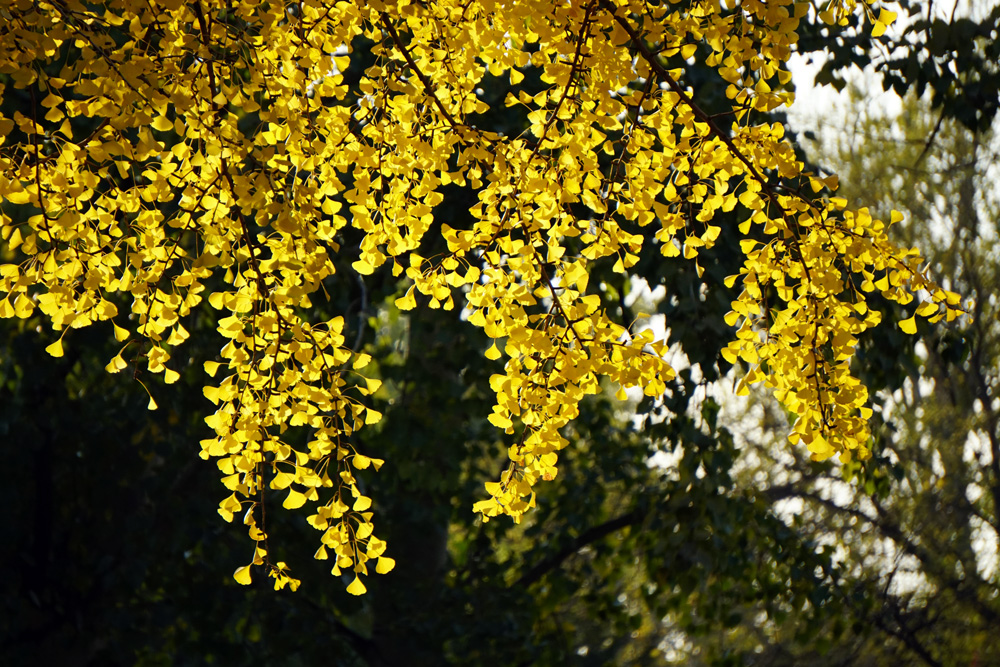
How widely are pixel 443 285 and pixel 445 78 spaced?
385 mm

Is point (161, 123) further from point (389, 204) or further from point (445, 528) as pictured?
point (445, 528)

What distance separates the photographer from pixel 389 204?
1.76m

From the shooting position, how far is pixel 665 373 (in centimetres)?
162

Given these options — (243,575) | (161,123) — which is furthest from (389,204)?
(243,575)

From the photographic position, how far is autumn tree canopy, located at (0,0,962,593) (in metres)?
1.56

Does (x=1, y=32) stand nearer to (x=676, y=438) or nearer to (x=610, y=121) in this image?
(x=610, y=121)

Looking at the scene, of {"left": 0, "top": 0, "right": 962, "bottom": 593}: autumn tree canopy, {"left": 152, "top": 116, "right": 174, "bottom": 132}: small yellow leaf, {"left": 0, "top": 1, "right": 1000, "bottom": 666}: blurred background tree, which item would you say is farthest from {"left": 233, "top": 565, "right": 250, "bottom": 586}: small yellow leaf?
{"left": 0, "top": 1, "right": 1000, "bottom": 666}: blurred background tree

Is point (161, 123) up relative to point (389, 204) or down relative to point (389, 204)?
up

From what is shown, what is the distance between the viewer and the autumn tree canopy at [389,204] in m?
1.56

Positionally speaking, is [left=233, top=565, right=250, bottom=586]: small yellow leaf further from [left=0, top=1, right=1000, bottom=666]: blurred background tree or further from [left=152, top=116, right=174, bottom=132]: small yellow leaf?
[left=0, top=1, right=1000, bottom=666]: blurred background tree

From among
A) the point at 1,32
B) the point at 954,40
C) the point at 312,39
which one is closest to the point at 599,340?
the point at 312,39

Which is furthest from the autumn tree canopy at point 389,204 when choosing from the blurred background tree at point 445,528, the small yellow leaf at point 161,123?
the blurred background tree at point 445,528

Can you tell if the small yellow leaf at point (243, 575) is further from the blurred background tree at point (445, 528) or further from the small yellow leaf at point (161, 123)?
the blurred background tree at point (445, 528)

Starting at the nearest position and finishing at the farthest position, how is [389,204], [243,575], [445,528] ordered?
[243,575] → [389,204] → [445,528]
